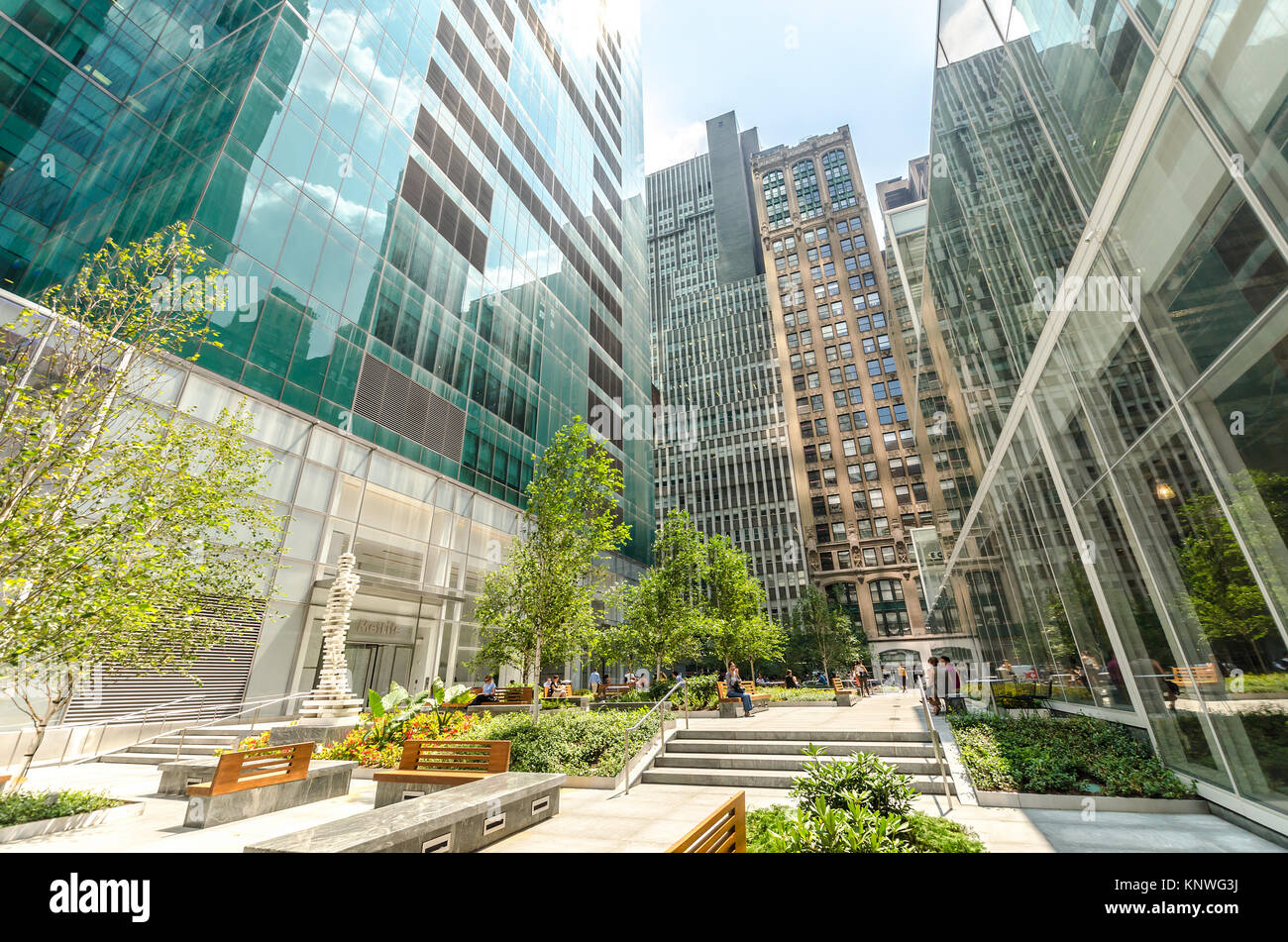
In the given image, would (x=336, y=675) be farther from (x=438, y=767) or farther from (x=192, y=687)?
(x=438, y=767)

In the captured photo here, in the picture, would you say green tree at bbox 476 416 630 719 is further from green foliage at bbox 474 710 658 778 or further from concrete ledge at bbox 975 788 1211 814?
concrete ledge at bbox 975 788 1211 814

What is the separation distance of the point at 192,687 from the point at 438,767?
453 inches

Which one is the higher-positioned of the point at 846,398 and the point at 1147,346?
the point at 846,398

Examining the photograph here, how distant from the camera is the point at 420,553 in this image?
22797mm

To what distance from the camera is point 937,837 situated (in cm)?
511

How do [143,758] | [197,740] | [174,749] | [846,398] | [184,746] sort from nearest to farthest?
[143,758], [174,749], [184,746], [197,740], [846,398]

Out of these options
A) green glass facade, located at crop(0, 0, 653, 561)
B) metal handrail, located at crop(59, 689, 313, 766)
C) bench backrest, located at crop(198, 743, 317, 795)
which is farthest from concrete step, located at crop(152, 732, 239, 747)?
green glass facade, located at crop(0, 0, 653, 561)

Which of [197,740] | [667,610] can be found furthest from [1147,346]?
[197,740]

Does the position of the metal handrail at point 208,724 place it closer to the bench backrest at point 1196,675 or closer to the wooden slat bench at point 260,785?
the wooden slat bench at point 260,785

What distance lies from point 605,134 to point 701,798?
187 ft

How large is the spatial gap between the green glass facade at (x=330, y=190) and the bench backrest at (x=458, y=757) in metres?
14.7

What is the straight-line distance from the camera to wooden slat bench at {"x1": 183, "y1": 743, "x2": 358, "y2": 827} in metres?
7.30
